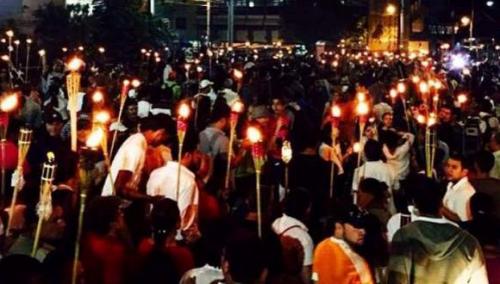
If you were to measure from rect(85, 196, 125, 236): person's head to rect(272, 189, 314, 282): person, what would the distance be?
3.89 ft

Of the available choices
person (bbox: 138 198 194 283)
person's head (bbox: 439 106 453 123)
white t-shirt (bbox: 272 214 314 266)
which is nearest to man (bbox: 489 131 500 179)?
person's head (bbox: 439 106 453 123)

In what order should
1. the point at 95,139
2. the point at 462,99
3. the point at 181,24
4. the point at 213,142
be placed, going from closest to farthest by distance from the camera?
1. the point at 95,139
2. the point at 213,142
3. the point at 462,99
4. the point at 181,24

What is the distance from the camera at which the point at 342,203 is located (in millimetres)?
6441

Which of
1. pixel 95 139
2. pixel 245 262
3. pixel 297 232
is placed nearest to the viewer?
pixel 245 262

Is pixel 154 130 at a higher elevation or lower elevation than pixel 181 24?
lower

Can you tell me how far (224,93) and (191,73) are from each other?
8.83 metres

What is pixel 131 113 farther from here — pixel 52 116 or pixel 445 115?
pixel 445 115

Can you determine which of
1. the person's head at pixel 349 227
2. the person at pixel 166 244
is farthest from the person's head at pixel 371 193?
the person at pixel 166 244

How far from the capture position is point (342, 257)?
19.7 ft

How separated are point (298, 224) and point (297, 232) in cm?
12

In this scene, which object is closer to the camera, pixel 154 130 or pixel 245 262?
pixel 245 262

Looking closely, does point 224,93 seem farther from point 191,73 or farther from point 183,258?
point 183,258

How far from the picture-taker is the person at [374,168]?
9.70 m

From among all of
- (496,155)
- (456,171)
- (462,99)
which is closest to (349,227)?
(456,171)
